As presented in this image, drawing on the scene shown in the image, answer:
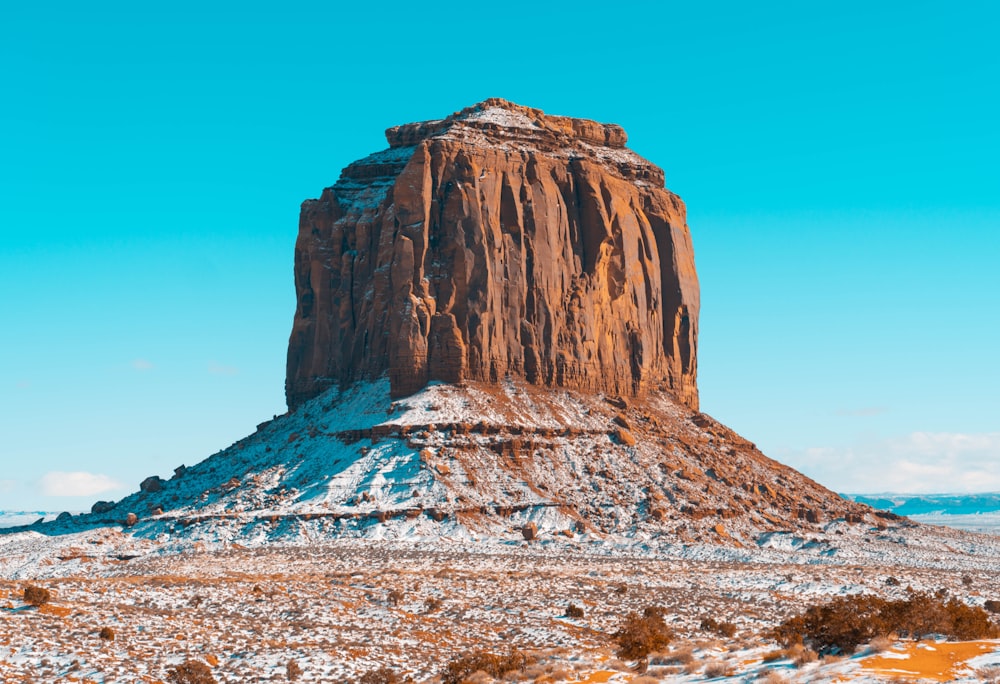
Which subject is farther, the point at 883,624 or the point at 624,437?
the point at 624,437

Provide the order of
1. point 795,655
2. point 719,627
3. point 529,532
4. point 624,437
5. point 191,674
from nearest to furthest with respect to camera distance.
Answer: point 795,655, point 191,674, point 719,627, point 529,532, point 624,437

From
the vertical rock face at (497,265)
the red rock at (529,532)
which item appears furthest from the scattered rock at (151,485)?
the red rock at (529,532)

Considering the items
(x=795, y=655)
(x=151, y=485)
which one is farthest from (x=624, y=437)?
(x=795, y=655)

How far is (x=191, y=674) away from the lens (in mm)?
32750

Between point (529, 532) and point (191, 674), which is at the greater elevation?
point (529, 532)

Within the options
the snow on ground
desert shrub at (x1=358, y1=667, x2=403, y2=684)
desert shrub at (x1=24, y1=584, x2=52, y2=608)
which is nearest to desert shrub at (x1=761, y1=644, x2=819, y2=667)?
the snow on ground

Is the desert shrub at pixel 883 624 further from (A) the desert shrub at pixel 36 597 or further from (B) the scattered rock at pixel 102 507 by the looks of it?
(B) the scattered rock at pixel 102 507

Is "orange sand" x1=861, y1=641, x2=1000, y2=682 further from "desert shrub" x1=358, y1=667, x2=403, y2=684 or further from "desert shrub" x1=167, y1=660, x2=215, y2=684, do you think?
"desert shrub" x1=167, y1=660, x2=215, y2=684

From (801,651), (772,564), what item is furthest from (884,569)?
(801,651)

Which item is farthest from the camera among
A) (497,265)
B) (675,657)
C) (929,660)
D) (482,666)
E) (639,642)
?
(497,265)

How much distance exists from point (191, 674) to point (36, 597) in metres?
10.1

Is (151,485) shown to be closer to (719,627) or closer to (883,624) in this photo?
(719,627)

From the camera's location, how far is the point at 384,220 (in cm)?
10294

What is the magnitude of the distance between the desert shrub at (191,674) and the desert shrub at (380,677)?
4.23 meters
